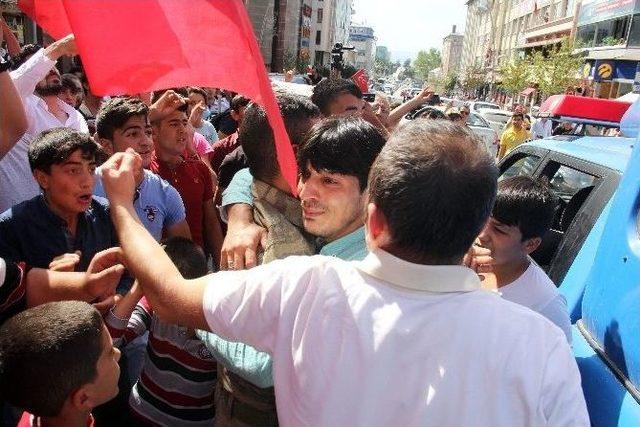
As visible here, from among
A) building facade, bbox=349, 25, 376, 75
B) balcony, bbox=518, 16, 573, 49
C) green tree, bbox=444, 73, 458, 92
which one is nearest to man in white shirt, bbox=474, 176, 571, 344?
balcony, bbox=518, 16, 573, 49

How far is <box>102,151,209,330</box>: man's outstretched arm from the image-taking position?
3.99ft

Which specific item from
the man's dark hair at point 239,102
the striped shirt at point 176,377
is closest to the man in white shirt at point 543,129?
the man's dark hair at point 239,102

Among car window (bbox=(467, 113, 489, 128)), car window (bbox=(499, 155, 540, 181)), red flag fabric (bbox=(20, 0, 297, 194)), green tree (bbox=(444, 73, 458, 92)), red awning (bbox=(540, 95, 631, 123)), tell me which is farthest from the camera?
green tree (bbox=(444, 73, 458, 92))

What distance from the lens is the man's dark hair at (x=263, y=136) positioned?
1796 millimetres

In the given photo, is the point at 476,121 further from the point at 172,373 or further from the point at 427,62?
the point at 427,62

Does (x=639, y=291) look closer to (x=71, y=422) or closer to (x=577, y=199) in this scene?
(x=71, y=422)

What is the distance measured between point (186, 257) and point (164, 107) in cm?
146

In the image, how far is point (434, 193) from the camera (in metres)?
1.04

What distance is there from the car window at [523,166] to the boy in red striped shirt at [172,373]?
79.8 inches

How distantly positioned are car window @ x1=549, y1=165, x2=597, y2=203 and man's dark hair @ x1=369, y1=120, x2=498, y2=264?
2681 millimetres

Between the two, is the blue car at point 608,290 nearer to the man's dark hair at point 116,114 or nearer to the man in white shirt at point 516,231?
the man in white shirt at point 516,231

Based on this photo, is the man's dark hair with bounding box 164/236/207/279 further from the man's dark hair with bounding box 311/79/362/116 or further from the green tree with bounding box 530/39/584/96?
the green tree with bounding box 530/39/584/96

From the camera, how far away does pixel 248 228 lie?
1682 millimetres

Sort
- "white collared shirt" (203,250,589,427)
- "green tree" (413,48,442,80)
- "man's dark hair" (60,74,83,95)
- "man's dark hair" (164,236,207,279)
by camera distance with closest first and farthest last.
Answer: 1. "white collared shirt" (203,250,589,427)
2. "man's dark hair" (164,236,207,279)
3. "man's dark hair" (60,74,83,95)
4. "green tree" (413,48,442,80)
